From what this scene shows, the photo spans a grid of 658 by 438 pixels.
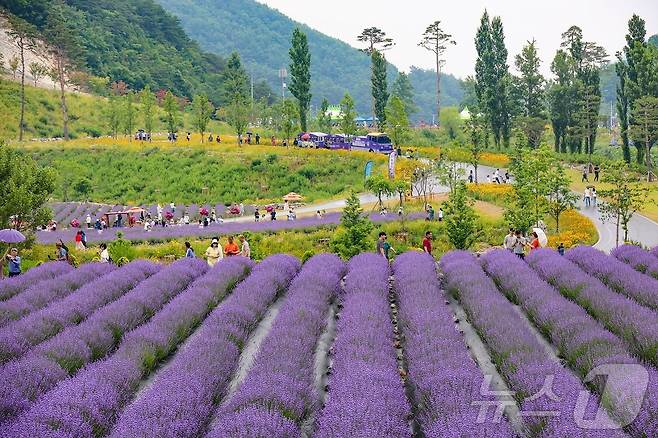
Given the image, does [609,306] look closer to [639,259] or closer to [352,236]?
[639,259]

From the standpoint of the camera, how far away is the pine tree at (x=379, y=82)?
215 feet

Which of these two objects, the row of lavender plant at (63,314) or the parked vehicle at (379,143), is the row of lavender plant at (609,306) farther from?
the parked vehicle at (379,143)

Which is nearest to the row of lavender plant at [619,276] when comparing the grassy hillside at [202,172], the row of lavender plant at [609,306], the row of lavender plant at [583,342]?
the row of lavender plant at [609,306]

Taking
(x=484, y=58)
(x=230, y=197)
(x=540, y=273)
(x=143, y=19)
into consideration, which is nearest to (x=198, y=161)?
(x=230, y=197)

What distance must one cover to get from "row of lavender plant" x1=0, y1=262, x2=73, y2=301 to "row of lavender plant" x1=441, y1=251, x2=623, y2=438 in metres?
9.17

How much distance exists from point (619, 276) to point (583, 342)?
485 cm

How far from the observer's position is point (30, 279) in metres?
14.6

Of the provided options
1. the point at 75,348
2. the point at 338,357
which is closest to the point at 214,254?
the point at 75,348

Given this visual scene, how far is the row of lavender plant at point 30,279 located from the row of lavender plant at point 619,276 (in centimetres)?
1191

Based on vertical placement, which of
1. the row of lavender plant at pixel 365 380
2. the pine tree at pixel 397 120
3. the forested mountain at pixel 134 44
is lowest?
the row of lavender plant at pixel 365 380

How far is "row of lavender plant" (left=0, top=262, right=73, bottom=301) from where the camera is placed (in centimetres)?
1367

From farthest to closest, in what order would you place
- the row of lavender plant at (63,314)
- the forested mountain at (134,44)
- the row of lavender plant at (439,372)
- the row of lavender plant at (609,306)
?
the forested mountain at (134,44)
the row of lavender plant at (63,314)
the row of lavender plant at (609,306)
the row of lavender plant at (439,372)

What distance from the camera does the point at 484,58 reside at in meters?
63.6

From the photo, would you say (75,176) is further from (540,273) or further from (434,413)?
(434,413)
